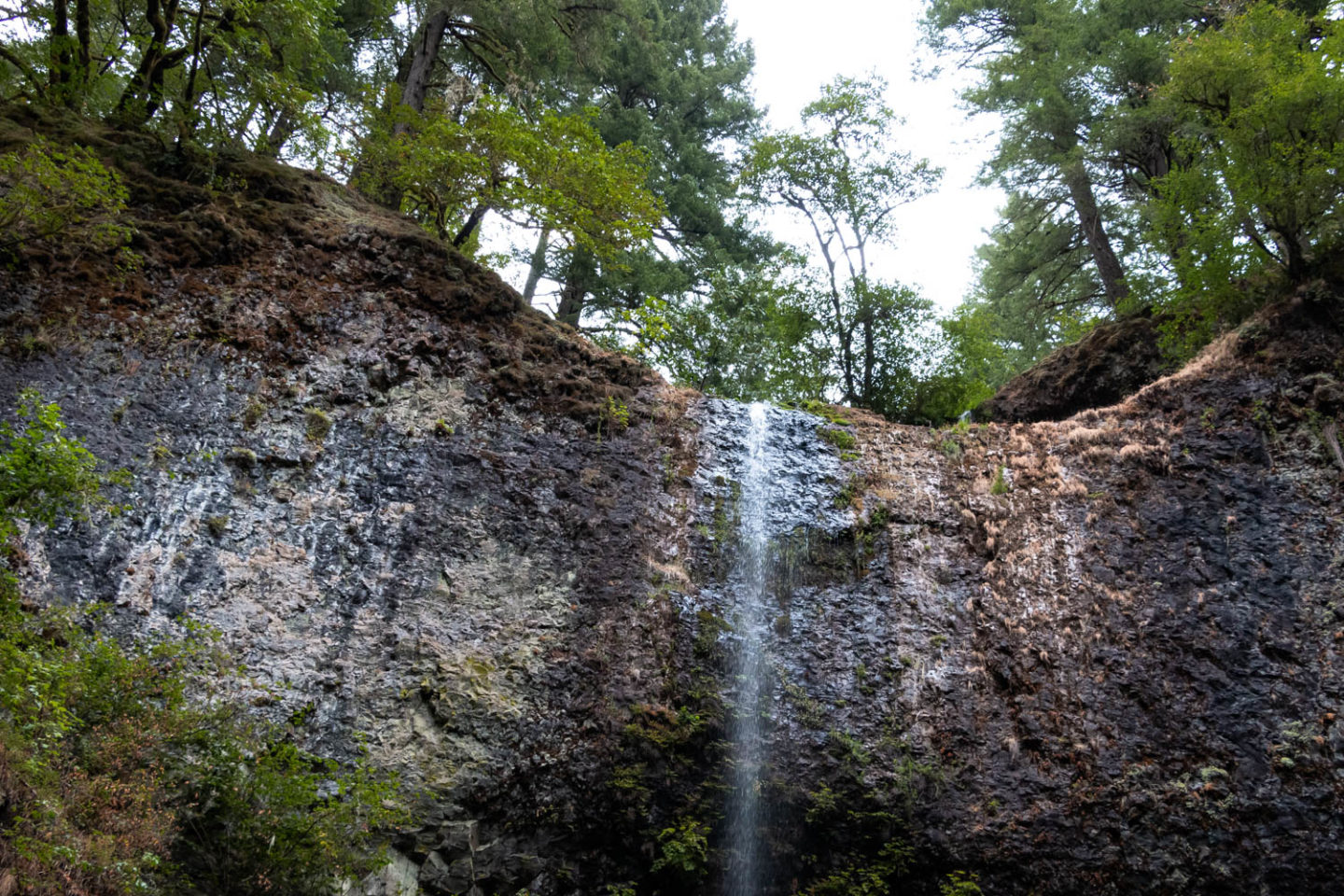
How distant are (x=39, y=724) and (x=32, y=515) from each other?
5.41ft

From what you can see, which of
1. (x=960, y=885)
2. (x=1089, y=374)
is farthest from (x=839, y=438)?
(x=960, y=885)

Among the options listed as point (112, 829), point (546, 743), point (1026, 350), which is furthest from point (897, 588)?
point (1026, 350)

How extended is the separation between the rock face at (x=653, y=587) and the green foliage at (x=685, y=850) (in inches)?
1.8

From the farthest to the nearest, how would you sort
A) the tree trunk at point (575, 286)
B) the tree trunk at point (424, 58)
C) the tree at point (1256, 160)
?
the tree trunk at point (575, 286) < the tree trunk at point (424, 58) < the tree at point (1256, 160)

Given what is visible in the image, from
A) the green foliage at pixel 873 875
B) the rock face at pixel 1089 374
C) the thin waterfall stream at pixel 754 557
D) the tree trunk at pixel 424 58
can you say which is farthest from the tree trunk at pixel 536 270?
the green foliage at pixel 873 875

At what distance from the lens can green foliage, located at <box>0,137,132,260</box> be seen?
7.14m

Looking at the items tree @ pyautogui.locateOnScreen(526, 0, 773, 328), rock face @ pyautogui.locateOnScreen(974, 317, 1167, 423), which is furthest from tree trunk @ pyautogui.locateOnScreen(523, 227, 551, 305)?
rock face @ pyautogui.locateOnScreen(974, 317, 1167, 423)

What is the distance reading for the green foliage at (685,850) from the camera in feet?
25.2

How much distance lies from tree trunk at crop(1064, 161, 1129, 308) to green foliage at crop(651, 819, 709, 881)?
10494 mm

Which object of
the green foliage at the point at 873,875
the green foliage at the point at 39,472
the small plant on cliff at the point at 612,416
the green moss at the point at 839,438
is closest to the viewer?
the green foliage at the point at 39,472

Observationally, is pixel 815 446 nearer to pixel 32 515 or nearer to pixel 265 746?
pixel 265 746

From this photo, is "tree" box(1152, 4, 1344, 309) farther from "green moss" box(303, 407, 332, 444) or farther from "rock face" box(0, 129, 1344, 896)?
"green moss" box(303, 407, 332, 444)

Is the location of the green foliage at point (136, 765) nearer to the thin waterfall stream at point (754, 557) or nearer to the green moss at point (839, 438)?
the thin waterfall stream at point (754, 557)

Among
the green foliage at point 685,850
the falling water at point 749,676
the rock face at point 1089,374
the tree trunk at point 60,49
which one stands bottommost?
the green foliage at point 685,850
